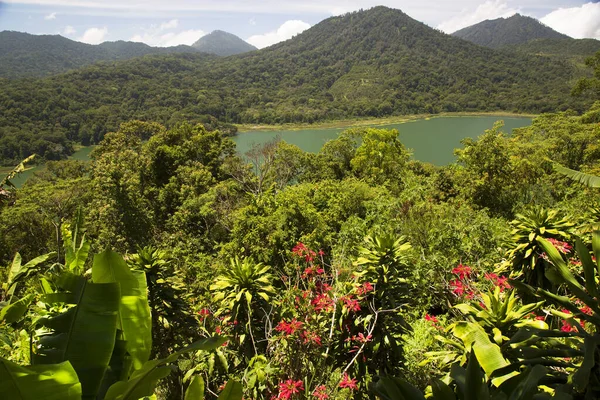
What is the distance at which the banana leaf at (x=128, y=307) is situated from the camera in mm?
1353

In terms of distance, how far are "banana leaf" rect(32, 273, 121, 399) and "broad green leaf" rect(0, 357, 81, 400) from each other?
219 mm

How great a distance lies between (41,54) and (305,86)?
387 feet

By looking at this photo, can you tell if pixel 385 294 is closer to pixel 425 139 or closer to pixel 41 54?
pixel 425 139

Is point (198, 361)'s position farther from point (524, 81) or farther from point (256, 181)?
point (524, 81)

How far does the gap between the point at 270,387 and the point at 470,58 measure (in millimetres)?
126189

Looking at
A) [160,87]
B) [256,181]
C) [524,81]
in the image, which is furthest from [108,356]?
[524,81]

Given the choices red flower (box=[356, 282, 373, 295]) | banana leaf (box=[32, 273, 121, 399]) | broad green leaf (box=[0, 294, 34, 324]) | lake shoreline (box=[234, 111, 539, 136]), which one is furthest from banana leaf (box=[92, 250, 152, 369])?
lake shoreline (box=[234, 111, 539, 136])

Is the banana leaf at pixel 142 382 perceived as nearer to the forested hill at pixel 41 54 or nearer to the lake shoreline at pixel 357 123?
the lake shoreline at pixel 357 123

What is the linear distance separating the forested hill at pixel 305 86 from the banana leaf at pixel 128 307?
44.0 m

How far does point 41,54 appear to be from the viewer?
138375 millimetres

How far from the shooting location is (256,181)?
51.2 ft

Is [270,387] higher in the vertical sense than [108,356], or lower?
lower

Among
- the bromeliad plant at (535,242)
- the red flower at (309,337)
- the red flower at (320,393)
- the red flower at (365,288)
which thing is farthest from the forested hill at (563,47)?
the red flower at (320,393)

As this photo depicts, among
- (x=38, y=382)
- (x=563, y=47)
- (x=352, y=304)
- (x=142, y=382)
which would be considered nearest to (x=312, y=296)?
(x=352, y=304)
